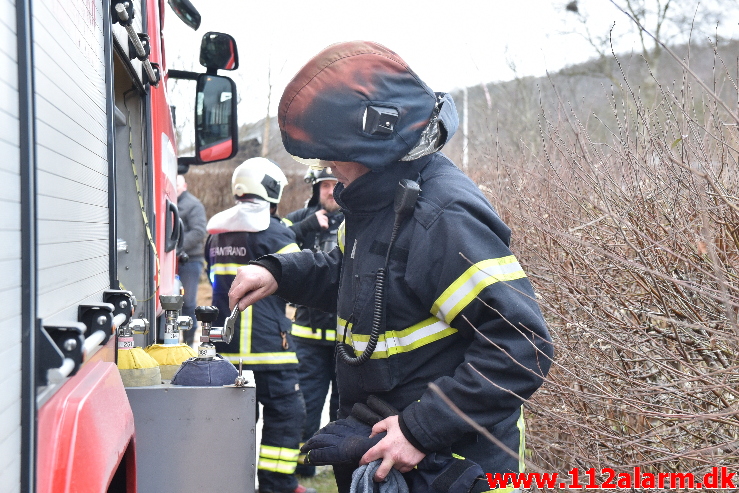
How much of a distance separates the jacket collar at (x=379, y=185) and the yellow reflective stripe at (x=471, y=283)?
0.37 metres

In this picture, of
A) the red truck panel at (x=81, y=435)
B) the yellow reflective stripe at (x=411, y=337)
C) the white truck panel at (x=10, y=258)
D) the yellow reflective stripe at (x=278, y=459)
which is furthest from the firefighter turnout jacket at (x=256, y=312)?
the white truck panel at (x=10, y=258)

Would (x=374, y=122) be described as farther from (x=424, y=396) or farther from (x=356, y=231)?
(x=424, y=396)

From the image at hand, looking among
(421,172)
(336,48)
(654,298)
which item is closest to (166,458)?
(421,172)

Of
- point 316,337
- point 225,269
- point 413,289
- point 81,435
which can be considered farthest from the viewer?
point 316,337

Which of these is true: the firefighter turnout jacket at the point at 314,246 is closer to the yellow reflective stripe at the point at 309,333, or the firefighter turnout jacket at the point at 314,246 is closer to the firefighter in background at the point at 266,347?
the yellow reflective stripe at the point at 309,333

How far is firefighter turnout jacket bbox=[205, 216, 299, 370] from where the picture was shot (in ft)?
16.3

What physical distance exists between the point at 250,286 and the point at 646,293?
146 cm

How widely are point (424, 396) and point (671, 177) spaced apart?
1.33 meters

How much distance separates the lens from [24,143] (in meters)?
1.16

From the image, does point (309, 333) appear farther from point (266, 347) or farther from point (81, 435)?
point (81, 435)

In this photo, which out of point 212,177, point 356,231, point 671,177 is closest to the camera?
point 356,231

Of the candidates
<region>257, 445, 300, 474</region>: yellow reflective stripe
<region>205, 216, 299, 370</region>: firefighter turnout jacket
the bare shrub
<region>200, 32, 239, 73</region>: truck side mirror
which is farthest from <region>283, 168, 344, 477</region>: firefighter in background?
the bare shrub

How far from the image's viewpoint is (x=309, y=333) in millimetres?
5441

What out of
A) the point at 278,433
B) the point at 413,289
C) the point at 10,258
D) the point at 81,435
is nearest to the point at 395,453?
the point at 413,289
